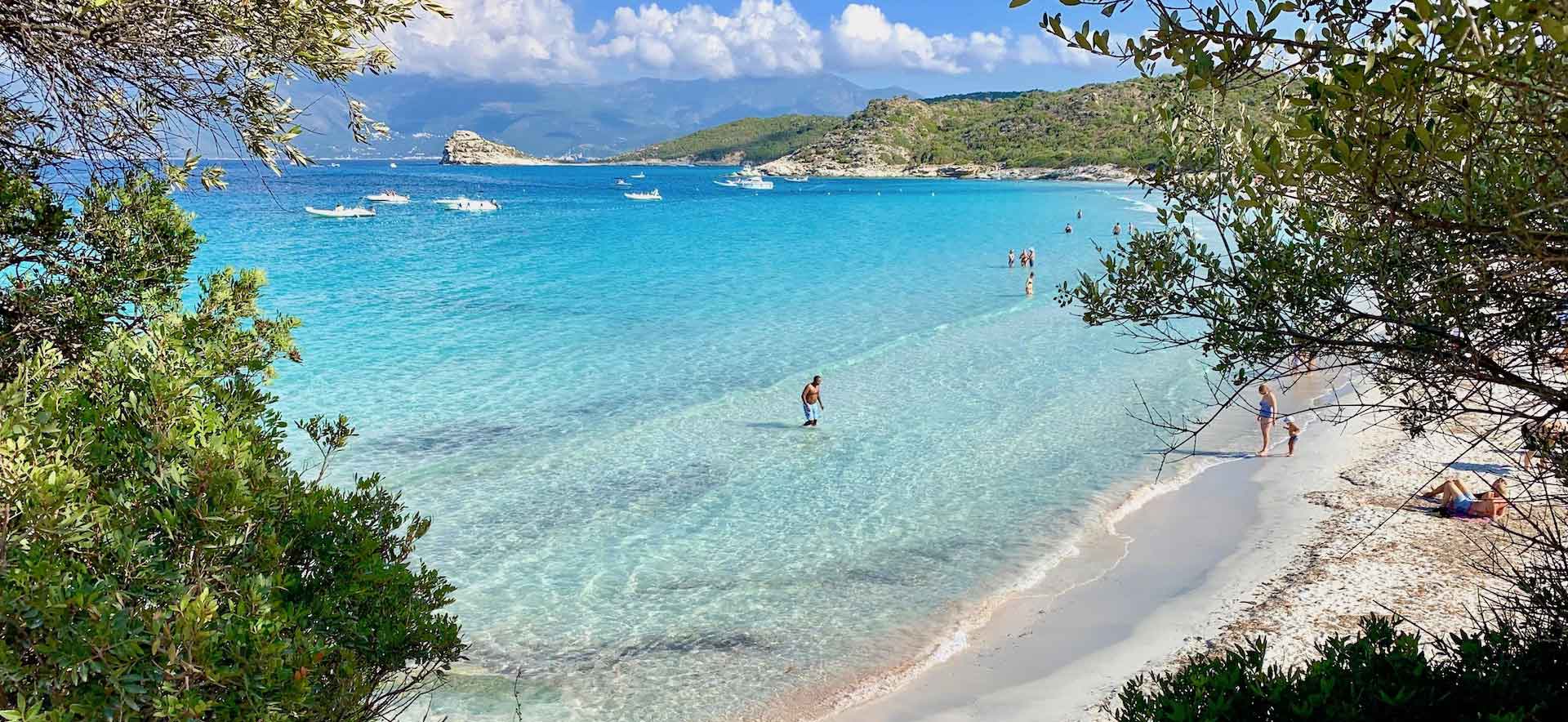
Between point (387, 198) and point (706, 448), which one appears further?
point (387, 198)

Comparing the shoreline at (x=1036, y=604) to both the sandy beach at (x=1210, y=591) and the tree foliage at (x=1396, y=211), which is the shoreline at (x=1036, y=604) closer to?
the sandy beach at (x=1210, y=591)

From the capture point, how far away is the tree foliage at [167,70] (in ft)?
18.5

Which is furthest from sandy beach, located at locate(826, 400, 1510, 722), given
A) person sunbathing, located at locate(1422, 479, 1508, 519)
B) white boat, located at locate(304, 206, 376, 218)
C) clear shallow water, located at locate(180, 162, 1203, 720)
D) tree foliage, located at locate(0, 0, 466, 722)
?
A: white boat, located at locate(304, 206, 376, 218)

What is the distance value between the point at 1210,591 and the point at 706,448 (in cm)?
1126

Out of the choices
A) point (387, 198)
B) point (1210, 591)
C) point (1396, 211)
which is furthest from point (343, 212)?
point (1396, 211)

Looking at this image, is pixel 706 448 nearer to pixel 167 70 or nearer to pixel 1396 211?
pixel 167 70

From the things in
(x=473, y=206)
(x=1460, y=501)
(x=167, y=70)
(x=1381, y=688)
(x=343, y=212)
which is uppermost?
(x=167, y=70)

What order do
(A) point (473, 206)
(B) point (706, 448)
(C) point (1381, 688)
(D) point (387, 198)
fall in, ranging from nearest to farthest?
1. (C) point (1381, 688)
2. (B) point (706, 448)
3. (A) point (473, 206)
4. (D) point (387, 198)

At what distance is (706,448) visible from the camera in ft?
71.7

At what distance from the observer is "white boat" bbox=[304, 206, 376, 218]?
86625 millimetres

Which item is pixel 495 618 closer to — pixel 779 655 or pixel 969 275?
pixel 779 655

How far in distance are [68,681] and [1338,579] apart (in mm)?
14747

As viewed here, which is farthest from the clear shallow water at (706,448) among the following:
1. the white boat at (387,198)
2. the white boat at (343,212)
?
the white boat at (387,198)

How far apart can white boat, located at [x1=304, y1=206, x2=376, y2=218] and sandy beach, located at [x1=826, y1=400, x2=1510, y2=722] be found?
277 ft
